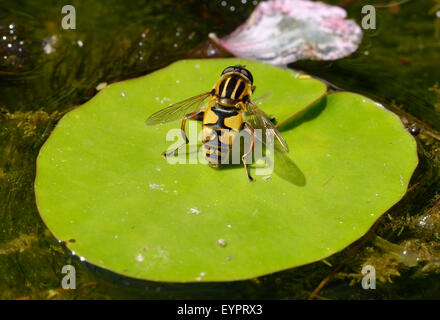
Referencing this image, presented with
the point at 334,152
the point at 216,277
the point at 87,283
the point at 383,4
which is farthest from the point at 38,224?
the point at 383,4

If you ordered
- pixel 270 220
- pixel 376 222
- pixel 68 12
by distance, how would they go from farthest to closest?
1. pixel 68 12
2. pixel 376 222
3. pixel 270 220

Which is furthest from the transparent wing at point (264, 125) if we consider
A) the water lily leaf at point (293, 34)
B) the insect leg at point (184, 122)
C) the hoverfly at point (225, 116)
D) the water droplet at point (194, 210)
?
the water lily leaf at point (293, 34)

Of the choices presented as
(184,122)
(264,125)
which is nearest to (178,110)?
(184,122)

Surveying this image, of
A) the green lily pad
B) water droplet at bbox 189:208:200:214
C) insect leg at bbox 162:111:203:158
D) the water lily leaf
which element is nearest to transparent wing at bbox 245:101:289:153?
the green lily pad

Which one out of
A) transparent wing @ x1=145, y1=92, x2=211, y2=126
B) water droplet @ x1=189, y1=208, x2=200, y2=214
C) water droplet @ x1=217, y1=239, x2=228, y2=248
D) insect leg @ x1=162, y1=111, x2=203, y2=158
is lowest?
water droplet @ x1=217, y1=239, x2=228, y2=248

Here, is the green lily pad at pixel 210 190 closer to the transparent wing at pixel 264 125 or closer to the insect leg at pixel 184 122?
the insect leg at pixel 184 122

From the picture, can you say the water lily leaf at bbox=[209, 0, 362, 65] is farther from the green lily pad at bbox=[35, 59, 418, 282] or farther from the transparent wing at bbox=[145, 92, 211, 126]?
the transparent wing at bbox=[145, 92, 211, 126]

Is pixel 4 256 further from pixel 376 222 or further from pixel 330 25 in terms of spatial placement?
pixel 330 25
